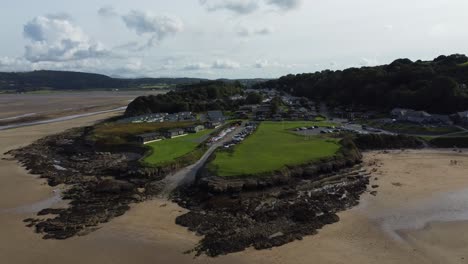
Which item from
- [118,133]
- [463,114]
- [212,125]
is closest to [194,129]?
[212,125]

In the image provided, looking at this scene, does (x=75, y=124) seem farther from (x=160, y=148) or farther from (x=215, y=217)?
(x=215, y=217)

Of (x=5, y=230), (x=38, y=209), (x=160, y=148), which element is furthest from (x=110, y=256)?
(x=160, y=148)

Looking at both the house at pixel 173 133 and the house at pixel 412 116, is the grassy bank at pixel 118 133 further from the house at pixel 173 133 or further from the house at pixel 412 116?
the house at pixel 412 116

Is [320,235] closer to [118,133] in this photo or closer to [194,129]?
[194,129]

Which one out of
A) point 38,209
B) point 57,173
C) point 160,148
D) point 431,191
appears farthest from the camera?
point 160,148

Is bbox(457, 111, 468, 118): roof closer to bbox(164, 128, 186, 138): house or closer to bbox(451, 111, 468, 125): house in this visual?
bbox(451, 111, 468, 125): house

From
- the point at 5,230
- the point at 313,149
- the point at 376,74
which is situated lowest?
the point at 5,230

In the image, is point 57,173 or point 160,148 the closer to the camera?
point 57,173
